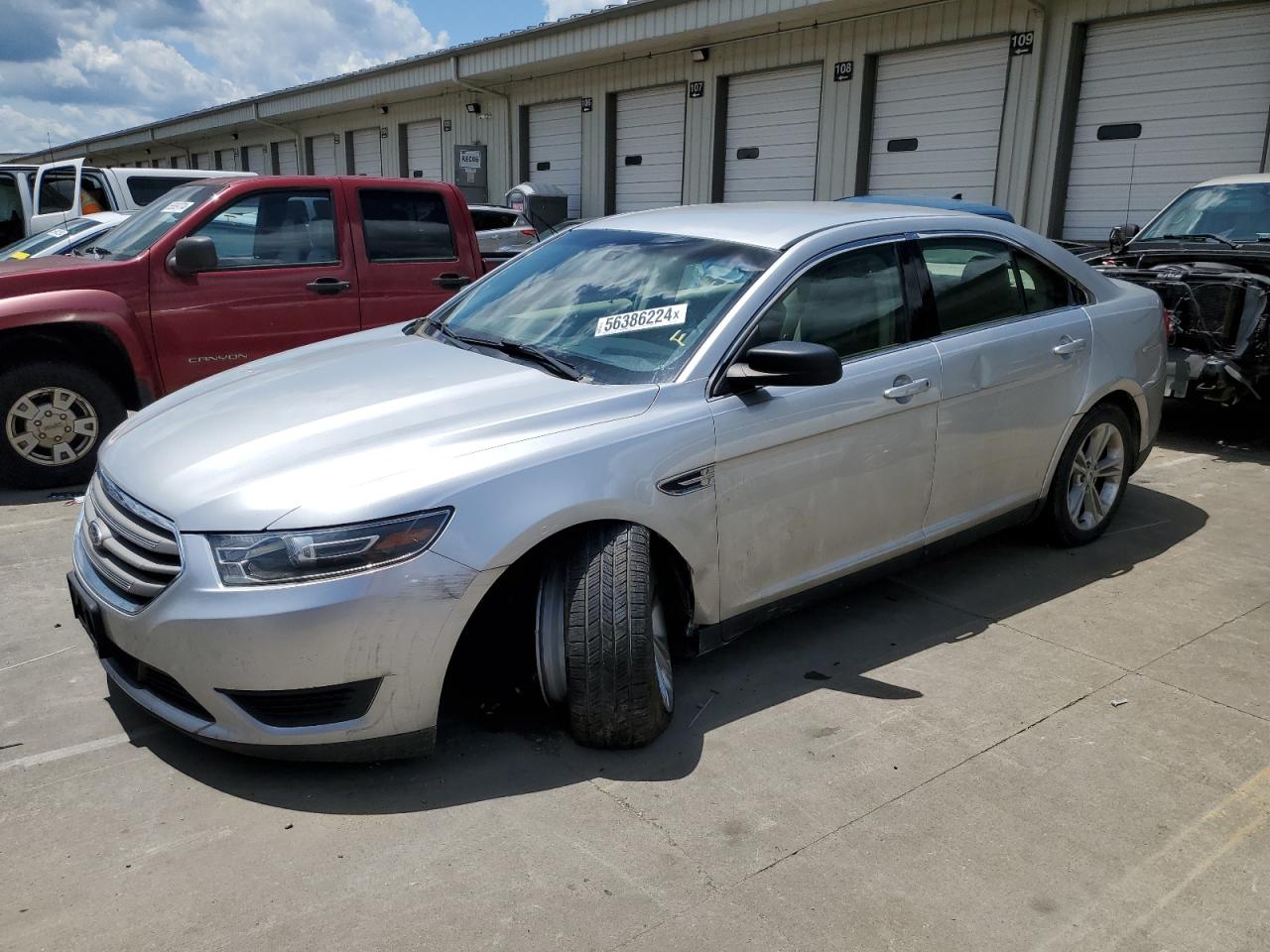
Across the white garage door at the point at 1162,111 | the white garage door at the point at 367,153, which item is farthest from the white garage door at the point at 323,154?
the white garage door at the point at 1162,111

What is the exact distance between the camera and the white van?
11633 mm

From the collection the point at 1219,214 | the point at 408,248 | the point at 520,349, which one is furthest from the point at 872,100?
the point at 520,349

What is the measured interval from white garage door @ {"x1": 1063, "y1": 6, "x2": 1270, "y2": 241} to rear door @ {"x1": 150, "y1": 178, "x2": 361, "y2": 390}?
8641 mm

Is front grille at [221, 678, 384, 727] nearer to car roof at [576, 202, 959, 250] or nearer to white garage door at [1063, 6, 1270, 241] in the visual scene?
car roof at [576, 202, 959, 250]

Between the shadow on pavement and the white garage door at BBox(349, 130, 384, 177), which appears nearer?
the shadow on pavement

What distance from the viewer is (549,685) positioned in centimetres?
309

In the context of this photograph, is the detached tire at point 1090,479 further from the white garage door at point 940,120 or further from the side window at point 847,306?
the white garage door at point 940,120

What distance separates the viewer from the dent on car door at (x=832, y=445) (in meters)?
3.37

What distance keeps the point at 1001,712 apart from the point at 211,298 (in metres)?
5.27

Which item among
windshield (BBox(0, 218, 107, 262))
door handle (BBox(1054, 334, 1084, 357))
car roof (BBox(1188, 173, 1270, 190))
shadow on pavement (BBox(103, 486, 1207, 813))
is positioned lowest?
shadow on pavement (BBox(103, 486, 1207, 813))

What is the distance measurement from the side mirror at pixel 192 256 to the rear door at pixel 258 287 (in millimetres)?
136

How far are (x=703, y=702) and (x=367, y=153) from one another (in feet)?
80.2

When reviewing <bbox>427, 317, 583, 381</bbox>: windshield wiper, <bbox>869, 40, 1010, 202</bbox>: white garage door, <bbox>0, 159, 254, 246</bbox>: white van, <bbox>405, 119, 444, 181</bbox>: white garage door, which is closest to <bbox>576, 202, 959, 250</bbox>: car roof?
<bbox>427, 317, 583, 381</bbox>: windshield wiper

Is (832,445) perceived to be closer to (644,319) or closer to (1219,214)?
(644,319)
